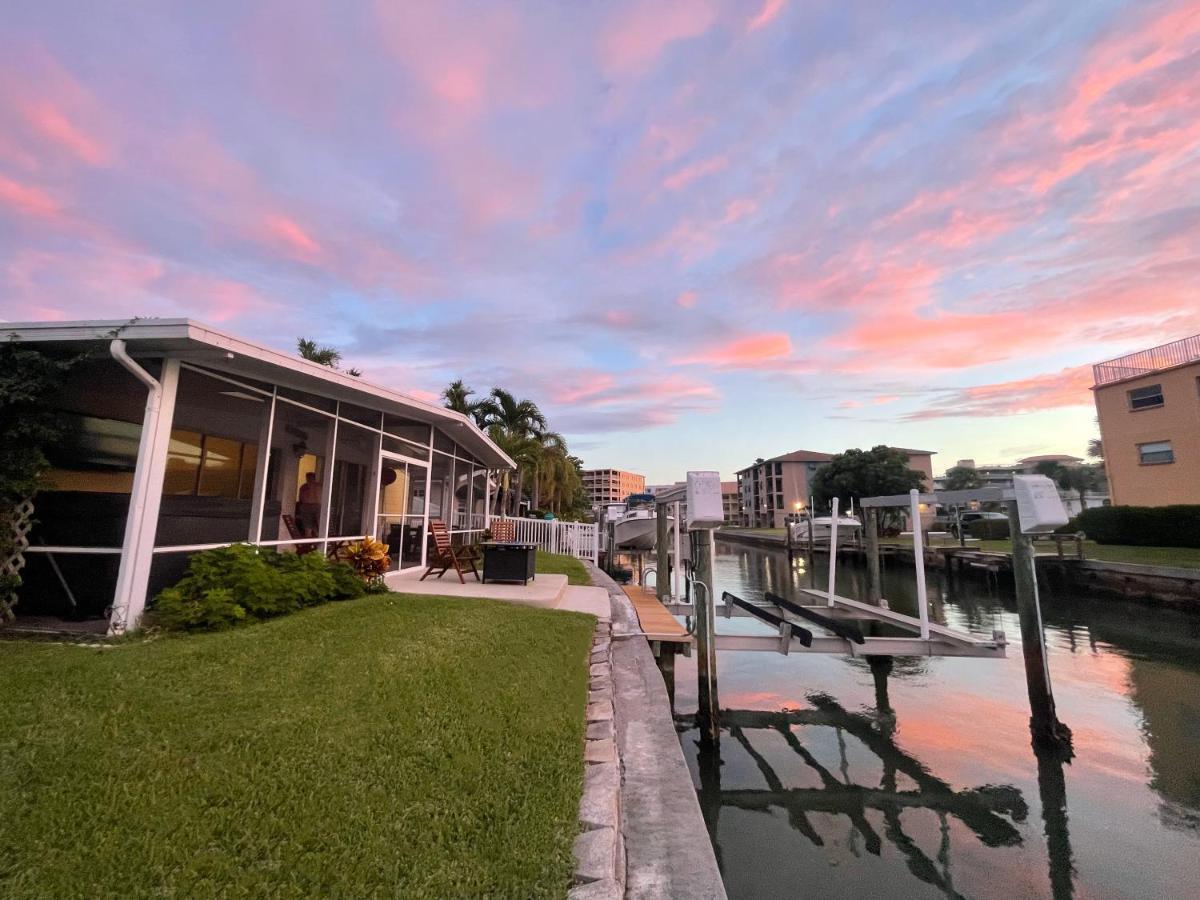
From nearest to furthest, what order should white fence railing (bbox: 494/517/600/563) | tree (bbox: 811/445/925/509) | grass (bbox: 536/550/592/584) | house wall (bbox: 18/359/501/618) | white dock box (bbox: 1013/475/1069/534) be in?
1. house wall (bbox: 18/359/501/618)
2. white dock box (bbox: 1013/475/1069/534)
3. grass (bbox: 536/550/592/584)
4. white fence railing (bbox: 494/517/600/563)
5. tree (bbox: 811/445/925/509)

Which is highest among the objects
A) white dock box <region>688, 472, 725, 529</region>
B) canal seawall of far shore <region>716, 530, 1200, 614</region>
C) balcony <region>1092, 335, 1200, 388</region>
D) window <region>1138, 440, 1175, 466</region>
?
balcony <region>1092, 335, 1200, 388</region>

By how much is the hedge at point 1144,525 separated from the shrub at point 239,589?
28661 mm

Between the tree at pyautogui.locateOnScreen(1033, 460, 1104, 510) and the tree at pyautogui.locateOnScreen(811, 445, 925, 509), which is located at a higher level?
the tree at pyautogui.locateOnScreen(1033, 460, 1104, 510)

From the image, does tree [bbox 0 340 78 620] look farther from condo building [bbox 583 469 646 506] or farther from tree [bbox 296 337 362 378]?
condo building [bbox 583 469 646 506]

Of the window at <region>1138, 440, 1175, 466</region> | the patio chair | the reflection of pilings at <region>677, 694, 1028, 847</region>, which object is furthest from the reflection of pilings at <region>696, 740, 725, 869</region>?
the window at <region>1138, 440, 1175, 466</region>

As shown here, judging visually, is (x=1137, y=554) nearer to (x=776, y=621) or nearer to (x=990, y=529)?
(x=990, y=529)

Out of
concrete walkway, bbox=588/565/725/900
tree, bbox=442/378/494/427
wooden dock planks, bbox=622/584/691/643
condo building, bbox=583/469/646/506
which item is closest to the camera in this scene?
concrete walkway, bbox=588/565/725/900

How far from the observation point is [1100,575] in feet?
58.0

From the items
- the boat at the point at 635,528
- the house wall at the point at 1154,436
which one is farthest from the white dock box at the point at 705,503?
the house wall at the point at 1154,436

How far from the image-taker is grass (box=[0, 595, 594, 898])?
2.07 meters

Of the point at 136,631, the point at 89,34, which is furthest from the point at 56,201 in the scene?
the point at 136,631

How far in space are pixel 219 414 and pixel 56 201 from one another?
789 centimetres

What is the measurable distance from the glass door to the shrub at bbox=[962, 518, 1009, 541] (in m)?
37.4

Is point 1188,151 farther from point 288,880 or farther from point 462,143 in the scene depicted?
point 288,880
